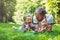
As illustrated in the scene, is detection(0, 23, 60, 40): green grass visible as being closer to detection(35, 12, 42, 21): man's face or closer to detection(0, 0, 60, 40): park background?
detection(0, 0, 60, 40): park background

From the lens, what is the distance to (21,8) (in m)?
1.77

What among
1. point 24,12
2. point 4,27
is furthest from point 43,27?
point 4,27

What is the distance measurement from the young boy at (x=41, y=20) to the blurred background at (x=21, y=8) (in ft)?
0.11

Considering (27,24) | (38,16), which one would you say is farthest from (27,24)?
(38,16)

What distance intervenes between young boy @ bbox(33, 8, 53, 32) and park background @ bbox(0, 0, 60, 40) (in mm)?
31

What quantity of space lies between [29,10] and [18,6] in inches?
3.6

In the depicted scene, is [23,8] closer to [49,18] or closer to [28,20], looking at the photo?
[28,20]

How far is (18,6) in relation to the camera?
1773 millimetres

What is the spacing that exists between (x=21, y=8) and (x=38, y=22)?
17 centimetres

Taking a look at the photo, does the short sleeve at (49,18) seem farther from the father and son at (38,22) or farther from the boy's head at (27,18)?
the boy's head at (27,18)

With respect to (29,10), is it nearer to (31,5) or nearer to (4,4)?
(31,5)

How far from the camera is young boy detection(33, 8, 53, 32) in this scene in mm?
1752

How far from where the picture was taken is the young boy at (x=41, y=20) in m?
1.75

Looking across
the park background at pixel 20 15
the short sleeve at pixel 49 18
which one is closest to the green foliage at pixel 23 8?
the park background at pixel 20 15
